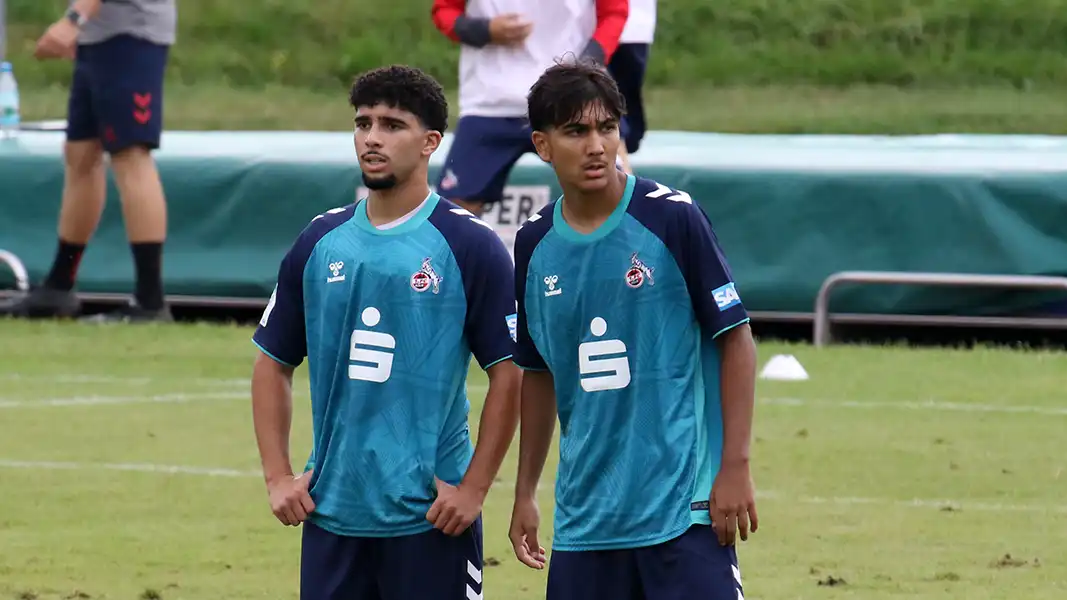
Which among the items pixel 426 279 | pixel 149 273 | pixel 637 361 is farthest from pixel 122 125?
pixel 637 361

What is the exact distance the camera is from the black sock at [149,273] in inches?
403

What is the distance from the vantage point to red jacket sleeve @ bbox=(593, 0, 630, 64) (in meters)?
9.08

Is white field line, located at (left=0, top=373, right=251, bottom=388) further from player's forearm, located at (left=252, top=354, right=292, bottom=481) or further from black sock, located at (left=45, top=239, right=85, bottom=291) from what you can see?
player's forearm, located at (left=252, top=354, right=292, bottom=481)

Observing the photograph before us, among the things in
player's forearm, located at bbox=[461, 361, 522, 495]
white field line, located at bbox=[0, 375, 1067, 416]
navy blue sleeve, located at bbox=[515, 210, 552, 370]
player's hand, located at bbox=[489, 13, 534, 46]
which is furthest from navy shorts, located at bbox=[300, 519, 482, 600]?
player's hand, located at bbox=[489, 13, 534, 46]

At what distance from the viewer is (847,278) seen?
10055mm

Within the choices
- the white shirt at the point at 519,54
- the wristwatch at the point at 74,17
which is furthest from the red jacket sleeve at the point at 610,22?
the wristwatch at the point at 74,17

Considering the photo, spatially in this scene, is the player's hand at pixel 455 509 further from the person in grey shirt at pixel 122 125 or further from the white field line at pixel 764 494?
the person in grey shirt at pixel 122 125

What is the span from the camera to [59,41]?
9.69m

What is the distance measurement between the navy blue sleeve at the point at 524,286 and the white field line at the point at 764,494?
2404mm

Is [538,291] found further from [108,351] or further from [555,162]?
[108,351]

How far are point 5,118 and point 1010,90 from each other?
10869mm

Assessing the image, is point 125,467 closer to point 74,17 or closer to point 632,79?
point 74,17

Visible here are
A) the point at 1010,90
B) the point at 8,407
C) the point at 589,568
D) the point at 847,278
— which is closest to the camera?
the point at 589,568

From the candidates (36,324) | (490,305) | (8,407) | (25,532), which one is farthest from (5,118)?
(490,305)
